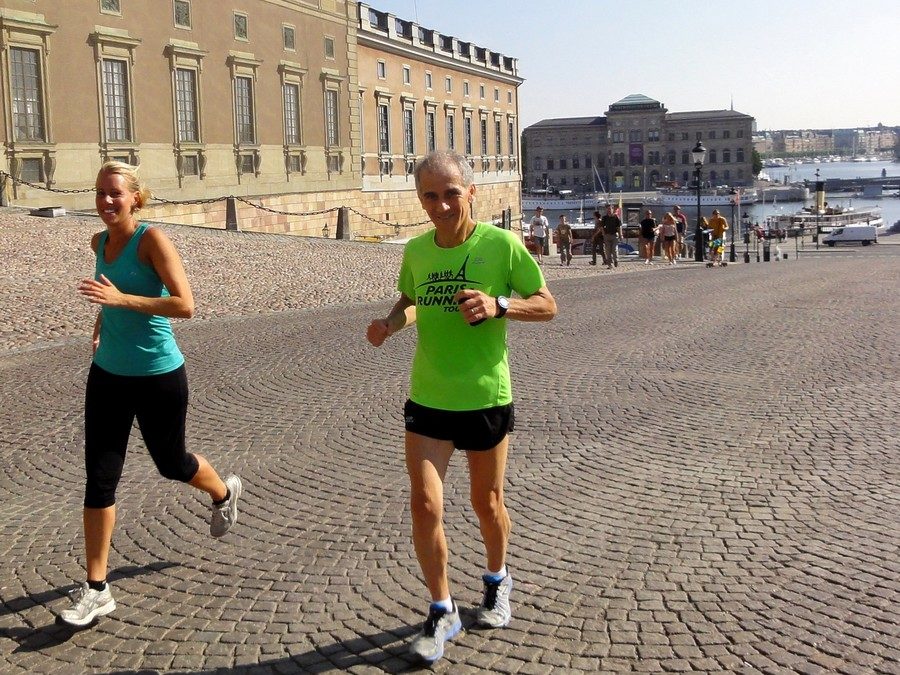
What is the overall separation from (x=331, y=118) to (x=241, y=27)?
7.37m

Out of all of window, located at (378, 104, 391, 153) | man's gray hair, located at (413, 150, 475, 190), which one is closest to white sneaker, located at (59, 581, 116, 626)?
man's gray hair, located at (413, 150, 475, 190)

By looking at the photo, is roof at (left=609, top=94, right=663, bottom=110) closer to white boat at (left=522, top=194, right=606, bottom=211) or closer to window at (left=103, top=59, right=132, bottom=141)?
white boat at (left=522, top=194, right=606, bottom=211)

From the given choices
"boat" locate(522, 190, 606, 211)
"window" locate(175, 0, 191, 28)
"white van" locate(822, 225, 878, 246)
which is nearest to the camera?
"window" locate(175, 0, 191, 28)

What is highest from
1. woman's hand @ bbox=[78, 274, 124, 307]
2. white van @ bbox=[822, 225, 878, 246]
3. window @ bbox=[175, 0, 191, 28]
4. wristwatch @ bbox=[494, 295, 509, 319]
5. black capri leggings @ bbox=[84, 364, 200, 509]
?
window @ bbox=[175, 0, 191, 28]

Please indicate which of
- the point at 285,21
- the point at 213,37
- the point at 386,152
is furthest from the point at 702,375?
the point at 386,152

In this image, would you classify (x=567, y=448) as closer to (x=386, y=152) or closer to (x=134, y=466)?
(x=134, y=466)

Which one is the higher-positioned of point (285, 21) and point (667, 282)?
point (285, 21)

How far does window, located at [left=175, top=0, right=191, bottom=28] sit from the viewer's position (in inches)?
1245

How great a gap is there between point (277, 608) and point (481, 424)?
1213 millimetres

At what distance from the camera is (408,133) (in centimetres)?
5150

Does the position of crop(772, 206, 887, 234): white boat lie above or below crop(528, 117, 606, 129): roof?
below

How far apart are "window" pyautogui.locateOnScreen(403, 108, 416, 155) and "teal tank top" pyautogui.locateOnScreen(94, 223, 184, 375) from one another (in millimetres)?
47162

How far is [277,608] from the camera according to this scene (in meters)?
4.48

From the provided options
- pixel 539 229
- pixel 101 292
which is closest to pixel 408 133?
pixel 539 229
